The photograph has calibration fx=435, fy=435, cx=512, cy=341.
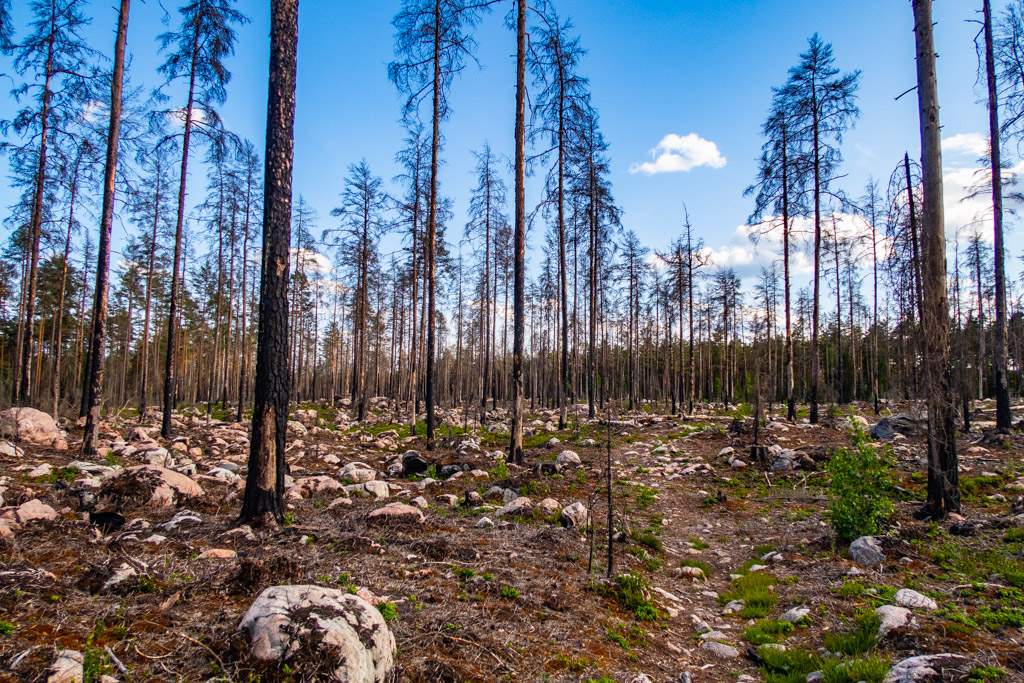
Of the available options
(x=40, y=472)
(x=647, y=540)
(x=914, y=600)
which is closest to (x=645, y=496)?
(x=647, y=540)

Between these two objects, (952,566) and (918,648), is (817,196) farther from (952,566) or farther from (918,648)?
(918,648)

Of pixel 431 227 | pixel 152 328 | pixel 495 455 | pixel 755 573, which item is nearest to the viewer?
pixel 755 573

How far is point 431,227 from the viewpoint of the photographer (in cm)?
1357

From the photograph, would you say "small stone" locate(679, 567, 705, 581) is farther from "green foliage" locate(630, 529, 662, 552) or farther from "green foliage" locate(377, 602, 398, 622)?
"green foliage" locate(377, 602, 398, 622)

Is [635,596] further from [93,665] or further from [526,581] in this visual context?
[93,665]

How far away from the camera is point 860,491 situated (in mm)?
5746

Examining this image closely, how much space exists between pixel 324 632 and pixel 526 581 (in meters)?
2.47

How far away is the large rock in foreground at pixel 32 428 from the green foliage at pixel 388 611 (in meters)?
11.2

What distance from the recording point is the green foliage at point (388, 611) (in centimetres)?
323

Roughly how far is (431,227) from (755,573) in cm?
1177

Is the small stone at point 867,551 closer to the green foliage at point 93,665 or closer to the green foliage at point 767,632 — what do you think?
the green foliage at point 767,632

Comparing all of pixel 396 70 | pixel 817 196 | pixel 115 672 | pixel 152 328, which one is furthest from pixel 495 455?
pixel 152 328

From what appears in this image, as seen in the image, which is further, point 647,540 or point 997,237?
point 997,237

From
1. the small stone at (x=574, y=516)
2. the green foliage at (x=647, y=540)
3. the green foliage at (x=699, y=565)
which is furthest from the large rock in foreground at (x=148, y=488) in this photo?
the green foliage at (x=699, y=565)
